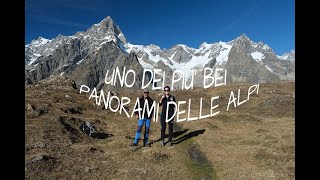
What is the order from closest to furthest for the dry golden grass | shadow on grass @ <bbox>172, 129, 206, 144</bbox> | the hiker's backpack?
the dry golden grass, shadow on grass @ <bbox>172, 129, 206, 144</bbox>, the hiker's backpack

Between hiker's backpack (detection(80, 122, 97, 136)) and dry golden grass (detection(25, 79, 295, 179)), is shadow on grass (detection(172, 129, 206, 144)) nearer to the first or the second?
dry golden grass (detection(25, 79, 295, 179))

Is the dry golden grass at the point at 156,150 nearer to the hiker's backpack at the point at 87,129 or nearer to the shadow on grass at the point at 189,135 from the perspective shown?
the shadow on grass at the point at 189,135

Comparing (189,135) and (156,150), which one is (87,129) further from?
(156,150)

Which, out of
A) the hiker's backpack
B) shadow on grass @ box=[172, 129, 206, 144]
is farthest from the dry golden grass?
the hiker's backpack

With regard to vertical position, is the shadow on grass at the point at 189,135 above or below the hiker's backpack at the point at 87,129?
below

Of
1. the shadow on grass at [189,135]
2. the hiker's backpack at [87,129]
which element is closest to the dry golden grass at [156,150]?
the shadow on grass at [189,135]

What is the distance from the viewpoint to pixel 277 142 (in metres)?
31.8

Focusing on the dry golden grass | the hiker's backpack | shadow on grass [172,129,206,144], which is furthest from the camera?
the hiker's backpack

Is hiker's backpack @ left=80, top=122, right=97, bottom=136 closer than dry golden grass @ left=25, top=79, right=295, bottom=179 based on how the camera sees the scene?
No

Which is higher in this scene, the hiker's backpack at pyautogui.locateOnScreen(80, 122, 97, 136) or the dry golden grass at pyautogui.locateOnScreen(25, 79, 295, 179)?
the hiker's backpack at pyautogui.locateOnScreen(80, 122, 97, 136)

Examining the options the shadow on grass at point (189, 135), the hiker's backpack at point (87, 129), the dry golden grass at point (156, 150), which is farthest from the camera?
the hiker's backpack at point (87, 129)
